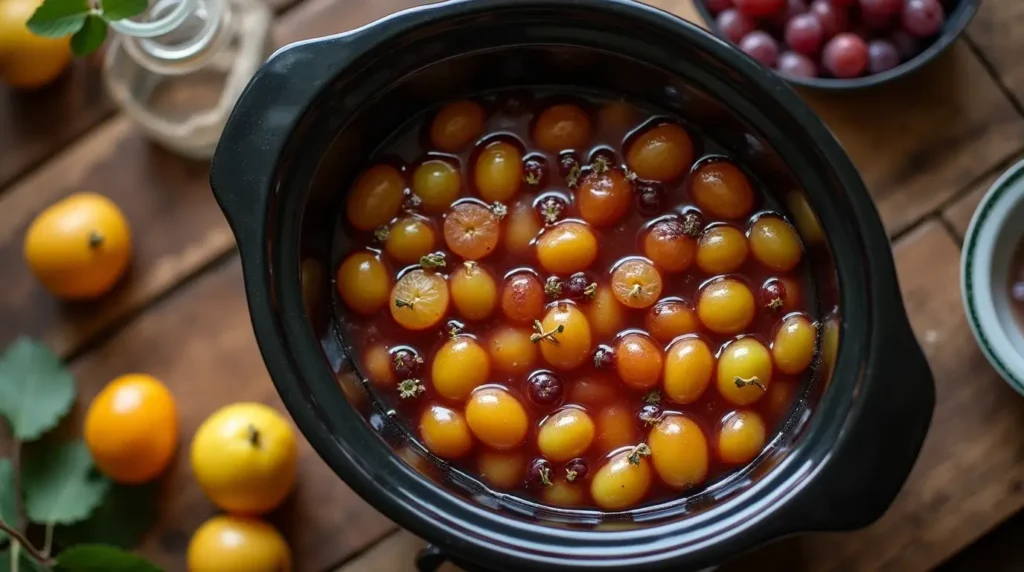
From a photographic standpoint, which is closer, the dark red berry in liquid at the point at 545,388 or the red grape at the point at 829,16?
the dark red berry in liquid at the point at 545,388

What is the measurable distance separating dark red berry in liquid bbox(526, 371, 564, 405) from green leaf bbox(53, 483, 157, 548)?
354 mm

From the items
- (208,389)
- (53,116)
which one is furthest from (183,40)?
(208,389)

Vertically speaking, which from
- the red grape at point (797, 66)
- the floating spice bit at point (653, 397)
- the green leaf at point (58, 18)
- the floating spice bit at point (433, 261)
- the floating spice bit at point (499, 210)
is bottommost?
the floating spice bit at point (653, 397)

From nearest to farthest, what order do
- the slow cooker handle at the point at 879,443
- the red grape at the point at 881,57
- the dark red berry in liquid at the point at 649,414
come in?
the slow cooker handle at the point at 879,443 → the dark red berry in liquid at the point at 649,414 → the red grape at the point at 881,57

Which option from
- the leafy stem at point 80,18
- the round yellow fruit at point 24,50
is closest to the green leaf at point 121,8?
the leafy stem at point 80,18

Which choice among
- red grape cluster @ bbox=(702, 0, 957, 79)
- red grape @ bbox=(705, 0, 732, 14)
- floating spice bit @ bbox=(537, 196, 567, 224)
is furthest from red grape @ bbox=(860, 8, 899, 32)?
floating spice bit @ bbox=(537, 196, 567, 224)

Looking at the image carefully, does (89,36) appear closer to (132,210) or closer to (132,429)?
(132,210)

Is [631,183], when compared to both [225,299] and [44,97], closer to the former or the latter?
[225,299]

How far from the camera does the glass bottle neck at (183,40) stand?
0.82 m

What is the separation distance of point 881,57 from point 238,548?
628 mm

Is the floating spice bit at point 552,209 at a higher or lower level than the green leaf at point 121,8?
lower

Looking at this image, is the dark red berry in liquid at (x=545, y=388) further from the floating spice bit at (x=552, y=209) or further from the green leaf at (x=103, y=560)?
the green leaf at (x=103, y=560)

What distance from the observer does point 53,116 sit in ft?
2.87

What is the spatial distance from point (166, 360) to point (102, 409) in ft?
0.24
